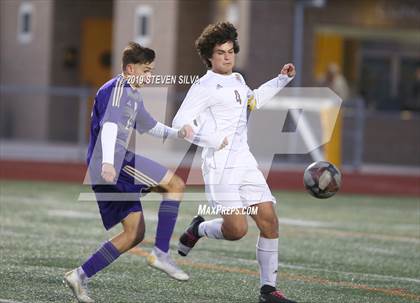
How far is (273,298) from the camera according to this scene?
23.1 ft

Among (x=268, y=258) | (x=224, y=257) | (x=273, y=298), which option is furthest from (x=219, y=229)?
(x=224, y=257)

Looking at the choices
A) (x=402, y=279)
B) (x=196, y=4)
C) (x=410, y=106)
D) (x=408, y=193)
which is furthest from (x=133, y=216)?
(x=410, y=106)

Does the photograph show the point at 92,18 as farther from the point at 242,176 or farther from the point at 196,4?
the point at 242,176

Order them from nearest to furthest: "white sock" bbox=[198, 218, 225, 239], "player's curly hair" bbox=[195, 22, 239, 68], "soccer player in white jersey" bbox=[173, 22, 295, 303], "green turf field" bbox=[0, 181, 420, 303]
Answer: "soccer player in white jersey" bbox=[173, 22, 295, 303]
"player's curly hair" bbox=[195, 22, 239, 68]
"white sock" bbox=[198, 218, 225, 239]
"green turf field" bbox=[0, 181, 420, 303]

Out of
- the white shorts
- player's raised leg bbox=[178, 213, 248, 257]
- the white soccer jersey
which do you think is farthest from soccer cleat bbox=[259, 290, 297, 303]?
the white soccer jersey

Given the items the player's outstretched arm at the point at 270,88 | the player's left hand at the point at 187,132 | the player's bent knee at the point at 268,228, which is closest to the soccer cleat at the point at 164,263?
the player's bent knee at the point at 268,228

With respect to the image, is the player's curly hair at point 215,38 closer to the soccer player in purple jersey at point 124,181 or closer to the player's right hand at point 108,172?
the soccer player in purple jersey at point 124,181

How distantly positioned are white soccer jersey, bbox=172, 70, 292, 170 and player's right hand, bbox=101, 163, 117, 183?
24.0 inches

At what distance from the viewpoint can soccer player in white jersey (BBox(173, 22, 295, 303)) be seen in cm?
714

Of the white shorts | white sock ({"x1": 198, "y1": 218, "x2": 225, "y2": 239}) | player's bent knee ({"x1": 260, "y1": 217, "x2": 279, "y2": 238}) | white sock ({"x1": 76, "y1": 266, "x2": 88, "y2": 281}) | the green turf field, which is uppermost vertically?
the white shorts

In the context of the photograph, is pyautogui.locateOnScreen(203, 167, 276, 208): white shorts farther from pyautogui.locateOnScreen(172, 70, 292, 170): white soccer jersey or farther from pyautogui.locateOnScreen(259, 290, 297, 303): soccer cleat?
pyautogui.locateOnScreen(259, 290, 297, 303): soccer cleat

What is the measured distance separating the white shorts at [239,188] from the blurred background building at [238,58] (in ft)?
36.8

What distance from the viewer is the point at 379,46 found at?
1027 inches

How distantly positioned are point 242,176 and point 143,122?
78 cm
